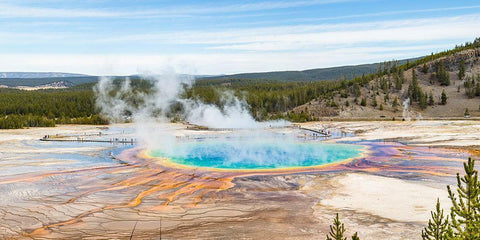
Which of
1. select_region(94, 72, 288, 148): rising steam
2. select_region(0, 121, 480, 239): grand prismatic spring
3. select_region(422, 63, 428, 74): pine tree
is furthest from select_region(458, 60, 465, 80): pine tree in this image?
select_region(0, 121, 480, 239): grand prismatic spring

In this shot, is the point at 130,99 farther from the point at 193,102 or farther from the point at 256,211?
the point at 256,211

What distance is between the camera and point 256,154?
33.3 m

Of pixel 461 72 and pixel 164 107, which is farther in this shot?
pixel 461 72

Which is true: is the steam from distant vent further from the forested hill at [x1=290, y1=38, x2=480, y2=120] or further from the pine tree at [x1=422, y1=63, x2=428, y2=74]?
the pine tree at [x1=422, y1=63, x2=428, y2=74]

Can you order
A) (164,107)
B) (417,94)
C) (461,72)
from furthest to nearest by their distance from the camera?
(461,72), (164,107), (417,94)

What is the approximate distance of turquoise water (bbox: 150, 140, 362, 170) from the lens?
28312 mm

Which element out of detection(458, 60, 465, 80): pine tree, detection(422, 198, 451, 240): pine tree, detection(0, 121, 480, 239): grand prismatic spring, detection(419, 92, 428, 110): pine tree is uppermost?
detection(458, 60, 465, 80): pine tree

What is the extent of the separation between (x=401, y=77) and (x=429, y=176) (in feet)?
224

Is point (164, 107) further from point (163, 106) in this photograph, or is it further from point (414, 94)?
point (414, 94)

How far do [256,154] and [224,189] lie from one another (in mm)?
13061

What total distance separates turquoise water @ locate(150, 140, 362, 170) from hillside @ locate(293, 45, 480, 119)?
33655 millimetres

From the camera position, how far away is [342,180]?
22.1 meters

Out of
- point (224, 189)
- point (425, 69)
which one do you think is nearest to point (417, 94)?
point (425, 69)

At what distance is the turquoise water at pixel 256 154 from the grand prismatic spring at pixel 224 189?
9 cm
